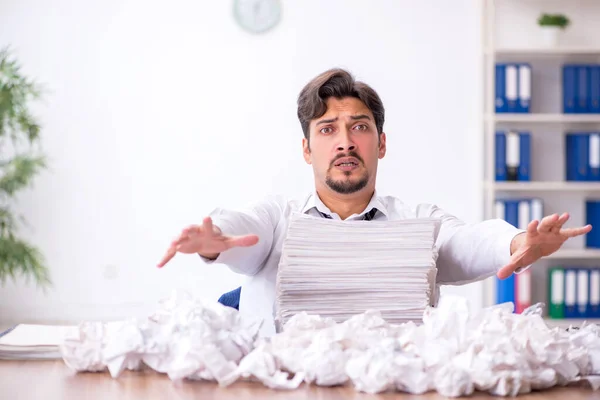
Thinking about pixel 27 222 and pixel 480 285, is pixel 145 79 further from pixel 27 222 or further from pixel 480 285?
pixel 480 285

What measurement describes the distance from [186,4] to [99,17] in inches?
21.1

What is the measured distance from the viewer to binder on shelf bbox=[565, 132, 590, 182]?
4.62 meters

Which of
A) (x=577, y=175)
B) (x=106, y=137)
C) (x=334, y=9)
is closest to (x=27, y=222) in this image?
(x=106, y=137)

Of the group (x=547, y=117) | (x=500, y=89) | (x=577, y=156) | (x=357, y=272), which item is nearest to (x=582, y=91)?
(x=547, y=117)

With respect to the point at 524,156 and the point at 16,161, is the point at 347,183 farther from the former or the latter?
the point at 16,161

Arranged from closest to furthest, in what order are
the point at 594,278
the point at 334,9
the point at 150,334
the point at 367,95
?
the point at 150,334, the point at 367,95, the point at 594,278, the point at 334,9

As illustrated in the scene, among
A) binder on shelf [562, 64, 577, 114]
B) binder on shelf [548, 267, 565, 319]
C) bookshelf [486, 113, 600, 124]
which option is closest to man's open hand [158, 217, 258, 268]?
bookshelf [486, 113, 600, 124]

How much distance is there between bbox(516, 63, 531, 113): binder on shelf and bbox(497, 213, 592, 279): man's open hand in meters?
3.25

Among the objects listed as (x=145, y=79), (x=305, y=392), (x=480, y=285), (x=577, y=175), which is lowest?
(x=480, y=285)

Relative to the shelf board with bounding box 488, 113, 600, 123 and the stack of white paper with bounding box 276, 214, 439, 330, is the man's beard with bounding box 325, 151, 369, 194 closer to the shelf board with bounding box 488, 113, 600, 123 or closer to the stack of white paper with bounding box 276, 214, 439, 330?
the stack of white paper with bounding box 276, 214, 439, 330

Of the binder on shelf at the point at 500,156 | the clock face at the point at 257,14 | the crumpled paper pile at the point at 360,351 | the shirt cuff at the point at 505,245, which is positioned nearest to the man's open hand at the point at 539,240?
the shirt cuff at the point at 505,245

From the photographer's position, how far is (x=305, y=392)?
1110mm

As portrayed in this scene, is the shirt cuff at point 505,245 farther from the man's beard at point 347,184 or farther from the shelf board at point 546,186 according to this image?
the shelf board at point 546,186

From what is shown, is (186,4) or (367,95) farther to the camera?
(186,4)
